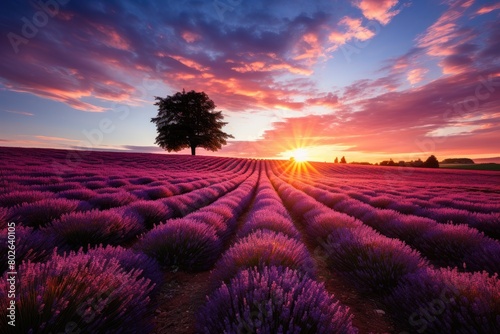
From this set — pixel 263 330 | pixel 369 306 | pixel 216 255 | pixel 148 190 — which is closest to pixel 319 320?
pixel 263 330

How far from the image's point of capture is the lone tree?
4032cm

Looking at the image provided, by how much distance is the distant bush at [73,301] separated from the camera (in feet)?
4.22

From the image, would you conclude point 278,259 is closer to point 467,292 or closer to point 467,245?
point 467,292

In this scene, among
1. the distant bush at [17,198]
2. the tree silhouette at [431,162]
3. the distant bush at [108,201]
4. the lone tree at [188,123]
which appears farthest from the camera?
the tree silhouette at [431,162]

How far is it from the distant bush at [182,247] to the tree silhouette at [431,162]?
65780mm

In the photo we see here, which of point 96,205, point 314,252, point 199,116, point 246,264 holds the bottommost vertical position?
point 314,252

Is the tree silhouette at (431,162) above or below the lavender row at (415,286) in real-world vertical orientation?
above

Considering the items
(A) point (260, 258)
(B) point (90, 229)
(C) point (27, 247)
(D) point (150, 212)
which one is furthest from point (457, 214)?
(C) point (27, 247)

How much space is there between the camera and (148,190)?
9070mm

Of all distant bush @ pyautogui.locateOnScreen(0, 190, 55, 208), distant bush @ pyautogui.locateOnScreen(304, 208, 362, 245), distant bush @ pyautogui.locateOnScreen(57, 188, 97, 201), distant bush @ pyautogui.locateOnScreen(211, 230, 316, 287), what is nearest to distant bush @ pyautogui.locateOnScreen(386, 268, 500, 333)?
distant bush @ pyautogui.locateOnScreen(211, 230, 316, 287)

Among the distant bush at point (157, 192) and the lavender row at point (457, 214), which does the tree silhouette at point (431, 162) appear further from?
the distant bush at point (157, 192)

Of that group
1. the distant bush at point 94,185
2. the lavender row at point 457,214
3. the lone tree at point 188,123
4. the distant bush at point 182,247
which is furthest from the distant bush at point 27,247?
the lone tree at point 188,123

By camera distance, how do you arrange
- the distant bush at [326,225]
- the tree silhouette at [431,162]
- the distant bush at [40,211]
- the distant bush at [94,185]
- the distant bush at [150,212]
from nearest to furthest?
the distant bush at [40,211] → the distant bush at [326,225] → the distant bush at [150,212] → the distant bush at [94,185] → the tree silhouette at [431,162]

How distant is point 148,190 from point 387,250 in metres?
8.32
